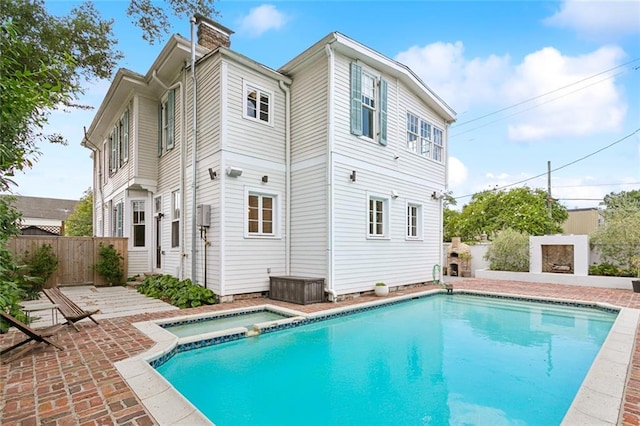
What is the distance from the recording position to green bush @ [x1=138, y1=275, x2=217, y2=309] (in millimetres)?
7757

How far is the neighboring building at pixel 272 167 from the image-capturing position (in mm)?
8430

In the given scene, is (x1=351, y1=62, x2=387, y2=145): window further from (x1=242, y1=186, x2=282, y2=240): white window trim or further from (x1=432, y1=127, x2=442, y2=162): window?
(x1=432, y1=127, x2=442, y2=162): window

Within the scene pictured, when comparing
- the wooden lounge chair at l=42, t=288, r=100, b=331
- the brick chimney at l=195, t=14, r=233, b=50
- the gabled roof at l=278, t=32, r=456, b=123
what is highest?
the brick chimney at l=195, t=14, r=233, b=50

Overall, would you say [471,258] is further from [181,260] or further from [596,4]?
[181,260]

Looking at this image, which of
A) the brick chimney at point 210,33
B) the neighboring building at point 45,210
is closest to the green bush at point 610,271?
the brick chimney at point 210,33

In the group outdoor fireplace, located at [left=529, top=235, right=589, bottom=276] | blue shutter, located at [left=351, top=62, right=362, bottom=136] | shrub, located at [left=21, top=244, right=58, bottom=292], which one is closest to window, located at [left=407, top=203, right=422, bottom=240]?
blue shutter, located at [left=351, top=62, right=362, bottom=136]

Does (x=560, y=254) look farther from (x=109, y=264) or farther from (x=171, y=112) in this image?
(x=109, y=264)

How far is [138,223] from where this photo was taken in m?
11.7

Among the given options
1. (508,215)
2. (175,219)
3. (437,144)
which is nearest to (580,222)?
(508,215)

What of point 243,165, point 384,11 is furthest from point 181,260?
point 384,11

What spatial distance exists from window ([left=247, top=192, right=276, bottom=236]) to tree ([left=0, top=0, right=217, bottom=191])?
439 centimetres

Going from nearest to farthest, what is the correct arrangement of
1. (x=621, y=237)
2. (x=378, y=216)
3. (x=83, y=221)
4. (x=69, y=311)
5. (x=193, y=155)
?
(x=69, y=311) < (x=193, y=155) < (x=378, y=216) < (x=621, y=237) < (x=83, y=221)

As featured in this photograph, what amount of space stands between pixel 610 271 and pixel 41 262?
763 inches

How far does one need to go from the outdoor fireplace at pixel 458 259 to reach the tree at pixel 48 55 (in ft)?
46.0
